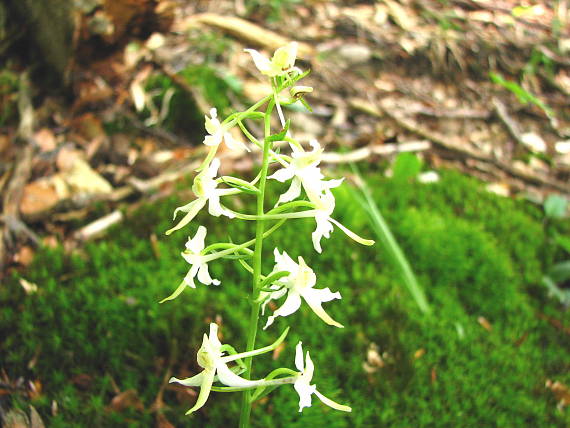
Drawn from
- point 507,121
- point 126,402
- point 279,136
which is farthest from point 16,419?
point 507,121

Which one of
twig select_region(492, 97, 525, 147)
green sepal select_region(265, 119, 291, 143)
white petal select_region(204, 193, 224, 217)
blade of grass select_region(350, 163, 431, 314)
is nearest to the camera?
green sepal select_region(265, 119, 291, 143)

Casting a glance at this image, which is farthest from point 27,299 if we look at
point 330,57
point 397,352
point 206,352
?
point 330,57

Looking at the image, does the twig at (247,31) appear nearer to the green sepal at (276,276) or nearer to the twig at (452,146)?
the twig at (452,146)

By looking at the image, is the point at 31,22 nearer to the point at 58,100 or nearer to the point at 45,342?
the point at 58,100

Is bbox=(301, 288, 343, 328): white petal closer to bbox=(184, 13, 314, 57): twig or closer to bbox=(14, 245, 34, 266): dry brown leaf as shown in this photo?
bbox=(14, 245, 34, 266): dry brown leaf

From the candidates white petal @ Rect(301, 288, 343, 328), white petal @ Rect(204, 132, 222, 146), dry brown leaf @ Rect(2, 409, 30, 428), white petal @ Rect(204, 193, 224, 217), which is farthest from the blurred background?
white petal @ Rect(204, 132, 222, 146)

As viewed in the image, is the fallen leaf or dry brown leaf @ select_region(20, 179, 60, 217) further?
dry brown leaf @ select_region(20, 179, 60, 217)

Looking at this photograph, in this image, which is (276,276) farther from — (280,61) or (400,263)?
(400,263)
